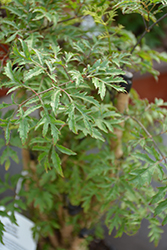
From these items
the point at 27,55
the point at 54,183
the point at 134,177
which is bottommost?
the point at 54,183

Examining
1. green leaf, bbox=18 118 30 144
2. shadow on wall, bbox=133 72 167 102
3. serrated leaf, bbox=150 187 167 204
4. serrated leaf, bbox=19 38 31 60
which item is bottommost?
shadow on wall, bbox=133 72 167 102

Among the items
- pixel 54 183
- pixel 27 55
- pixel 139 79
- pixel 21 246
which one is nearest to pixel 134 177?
pixel 27 55

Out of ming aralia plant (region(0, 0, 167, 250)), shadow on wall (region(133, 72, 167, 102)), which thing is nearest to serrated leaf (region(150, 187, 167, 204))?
ming aralia plant (region(0, 0, 167, 250))

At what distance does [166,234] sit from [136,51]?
1208 mm

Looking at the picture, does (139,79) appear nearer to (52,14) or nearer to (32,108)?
(52,14)

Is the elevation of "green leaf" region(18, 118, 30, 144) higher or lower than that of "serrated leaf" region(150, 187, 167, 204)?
higher

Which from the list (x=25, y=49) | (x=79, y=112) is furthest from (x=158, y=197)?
(x=25, y=49)

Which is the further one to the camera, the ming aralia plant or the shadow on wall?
the shadow on wall

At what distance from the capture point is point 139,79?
2.40 metres

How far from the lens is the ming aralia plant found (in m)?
0.52

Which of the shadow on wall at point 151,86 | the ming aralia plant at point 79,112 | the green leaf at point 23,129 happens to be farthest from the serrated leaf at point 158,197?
the shadow on wall at point 151,86

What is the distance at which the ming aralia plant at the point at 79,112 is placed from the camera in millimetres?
521

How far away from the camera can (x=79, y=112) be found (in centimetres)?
64

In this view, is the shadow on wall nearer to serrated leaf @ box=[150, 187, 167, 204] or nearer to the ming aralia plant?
the ming aralia plant
